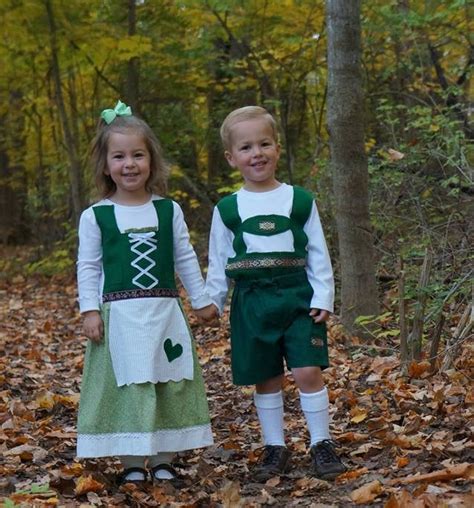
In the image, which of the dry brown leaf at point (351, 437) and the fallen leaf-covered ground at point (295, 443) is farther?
the dry brown leaf at point (351, 437)

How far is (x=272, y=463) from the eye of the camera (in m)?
3.86

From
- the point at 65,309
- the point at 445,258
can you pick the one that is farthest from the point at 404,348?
the point at 65,309

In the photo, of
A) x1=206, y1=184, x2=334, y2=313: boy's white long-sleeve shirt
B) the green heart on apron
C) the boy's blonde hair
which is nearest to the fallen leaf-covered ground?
the green heart on apron

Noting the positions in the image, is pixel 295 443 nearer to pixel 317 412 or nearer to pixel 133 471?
pixel 317 412

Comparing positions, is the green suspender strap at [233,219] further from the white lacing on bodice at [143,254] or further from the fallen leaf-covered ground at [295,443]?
the fallen leaf-covered ground at [295,443]

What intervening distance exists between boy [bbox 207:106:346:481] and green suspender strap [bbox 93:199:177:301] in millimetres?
270

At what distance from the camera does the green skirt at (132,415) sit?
3.71 m

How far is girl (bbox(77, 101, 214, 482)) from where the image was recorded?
3726mm

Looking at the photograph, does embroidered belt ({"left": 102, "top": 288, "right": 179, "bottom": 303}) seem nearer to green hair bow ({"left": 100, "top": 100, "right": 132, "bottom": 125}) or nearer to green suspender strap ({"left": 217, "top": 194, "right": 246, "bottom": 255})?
green suspender strap ({"left": 217, "top": 194, "right": 246, "bottom": 255})

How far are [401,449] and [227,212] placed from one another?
4.50ft

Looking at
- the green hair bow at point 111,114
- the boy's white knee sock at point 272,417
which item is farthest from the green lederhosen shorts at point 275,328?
the green hair bow at point 111,114

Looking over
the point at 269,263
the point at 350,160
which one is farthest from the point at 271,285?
the point at 350,160

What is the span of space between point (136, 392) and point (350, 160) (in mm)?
3247

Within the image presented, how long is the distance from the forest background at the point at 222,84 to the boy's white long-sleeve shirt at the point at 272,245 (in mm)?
3093
